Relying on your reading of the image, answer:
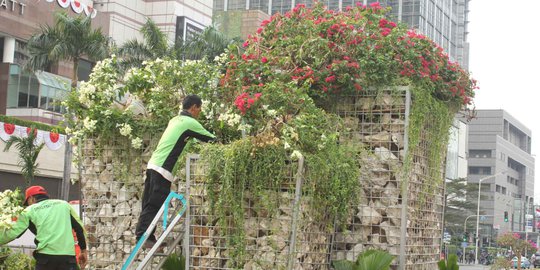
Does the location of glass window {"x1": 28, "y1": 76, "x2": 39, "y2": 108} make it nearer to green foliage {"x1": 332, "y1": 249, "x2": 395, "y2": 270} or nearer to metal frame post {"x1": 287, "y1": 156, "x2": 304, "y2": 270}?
green foliage {"x1": 332, "y1": 249, "x2": 395, "y2": 270}

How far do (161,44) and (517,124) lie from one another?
117m

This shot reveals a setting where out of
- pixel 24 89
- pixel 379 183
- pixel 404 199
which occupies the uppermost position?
pixel 24 89

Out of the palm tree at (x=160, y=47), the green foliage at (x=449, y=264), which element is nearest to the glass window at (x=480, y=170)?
the palm tree at (x=160, y=47)

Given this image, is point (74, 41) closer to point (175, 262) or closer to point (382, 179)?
point (175, 262)

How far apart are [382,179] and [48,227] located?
13.0ft

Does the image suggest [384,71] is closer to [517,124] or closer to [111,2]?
[111,2]

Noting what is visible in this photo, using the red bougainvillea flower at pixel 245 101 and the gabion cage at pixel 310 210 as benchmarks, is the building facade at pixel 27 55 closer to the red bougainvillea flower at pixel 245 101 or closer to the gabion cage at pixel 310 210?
the gabion cage at pixel 310 210

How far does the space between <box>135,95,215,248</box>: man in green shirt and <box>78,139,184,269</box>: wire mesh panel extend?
143 centimetres

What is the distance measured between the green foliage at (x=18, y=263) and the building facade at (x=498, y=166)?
11105 cm

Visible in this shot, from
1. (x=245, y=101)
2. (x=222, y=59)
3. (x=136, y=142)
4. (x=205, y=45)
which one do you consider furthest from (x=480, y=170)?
(x=245, y=101)

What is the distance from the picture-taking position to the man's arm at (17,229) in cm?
819

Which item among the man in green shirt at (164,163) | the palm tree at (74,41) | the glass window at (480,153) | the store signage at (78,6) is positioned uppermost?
the store signage at (78,6)

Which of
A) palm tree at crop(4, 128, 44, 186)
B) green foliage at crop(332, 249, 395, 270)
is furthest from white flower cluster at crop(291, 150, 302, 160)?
palm tree at crop(4, 128, 44, 186)

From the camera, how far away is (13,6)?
46500 millimetres
